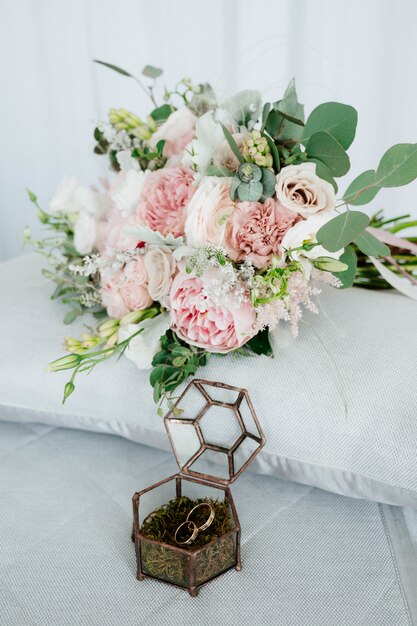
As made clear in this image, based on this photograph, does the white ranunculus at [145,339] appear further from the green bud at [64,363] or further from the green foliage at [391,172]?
the green foliage at [391,172]

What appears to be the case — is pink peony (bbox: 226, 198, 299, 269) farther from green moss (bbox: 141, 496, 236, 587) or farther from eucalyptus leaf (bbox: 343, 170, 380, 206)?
green moss (bbox: 141, 496, 236, 587)

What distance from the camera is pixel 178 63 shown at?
1.50 m

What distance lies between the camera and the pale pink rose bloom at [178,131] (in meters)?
0.81

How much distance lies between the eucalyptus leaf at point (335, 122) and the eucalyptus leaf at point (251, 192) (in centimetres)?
9

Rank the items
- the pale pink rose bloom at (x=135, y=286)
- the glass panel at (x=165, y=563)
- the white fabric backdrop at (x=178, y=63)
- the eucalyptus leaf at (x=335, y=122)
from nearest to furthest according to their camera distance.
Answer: the glass panel at (x=165, y=563)
the eucalyptus leaf at (x=335, y=122)
the pale pink rose bloom at (x=135, y=286)
the white fabric backdrop at (x=178, y=63)

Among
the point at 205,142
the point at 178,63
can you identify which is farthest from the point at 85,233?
the point at 178,63

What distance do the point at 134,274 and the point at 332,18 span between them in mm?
949

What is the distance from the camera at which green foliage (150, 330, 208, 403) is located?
26.9 inches

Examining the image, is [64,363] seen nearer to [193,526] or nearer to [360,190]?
[193,526]

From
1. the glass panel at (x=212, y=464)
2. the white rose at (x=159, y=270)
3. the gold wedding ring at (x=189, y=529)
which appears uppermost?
the white rose at (x=159, y=270)

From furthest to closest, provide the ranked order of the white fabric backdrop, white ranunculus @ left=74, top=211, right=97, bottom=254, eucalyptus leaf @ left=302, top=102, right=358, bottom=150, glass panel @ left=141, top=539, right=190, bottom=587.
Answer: the white fabric backdrop
white ranunculus @ left=74, top=211, right=97, bottom=254
eucalyptus leaf @ left=302, top=102, right=358, bottom=150
glass panel @ left=141, top=539, right=190, bottom=587

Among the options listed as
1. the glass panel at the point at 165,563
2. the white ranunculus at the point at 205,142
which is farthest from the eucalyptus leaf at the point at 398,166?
the glass panel at the point at 165,563

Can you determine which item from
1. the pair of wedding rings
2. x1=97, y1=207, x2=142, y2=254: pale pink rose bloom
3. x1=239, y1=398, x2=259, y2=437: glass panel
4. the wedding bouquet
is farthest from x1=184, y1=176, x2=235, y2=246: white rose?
the pair of wedding rings

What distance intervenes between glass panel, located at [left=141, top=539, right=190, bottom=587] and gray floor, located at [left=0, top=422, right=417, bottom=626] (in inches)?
0.6
